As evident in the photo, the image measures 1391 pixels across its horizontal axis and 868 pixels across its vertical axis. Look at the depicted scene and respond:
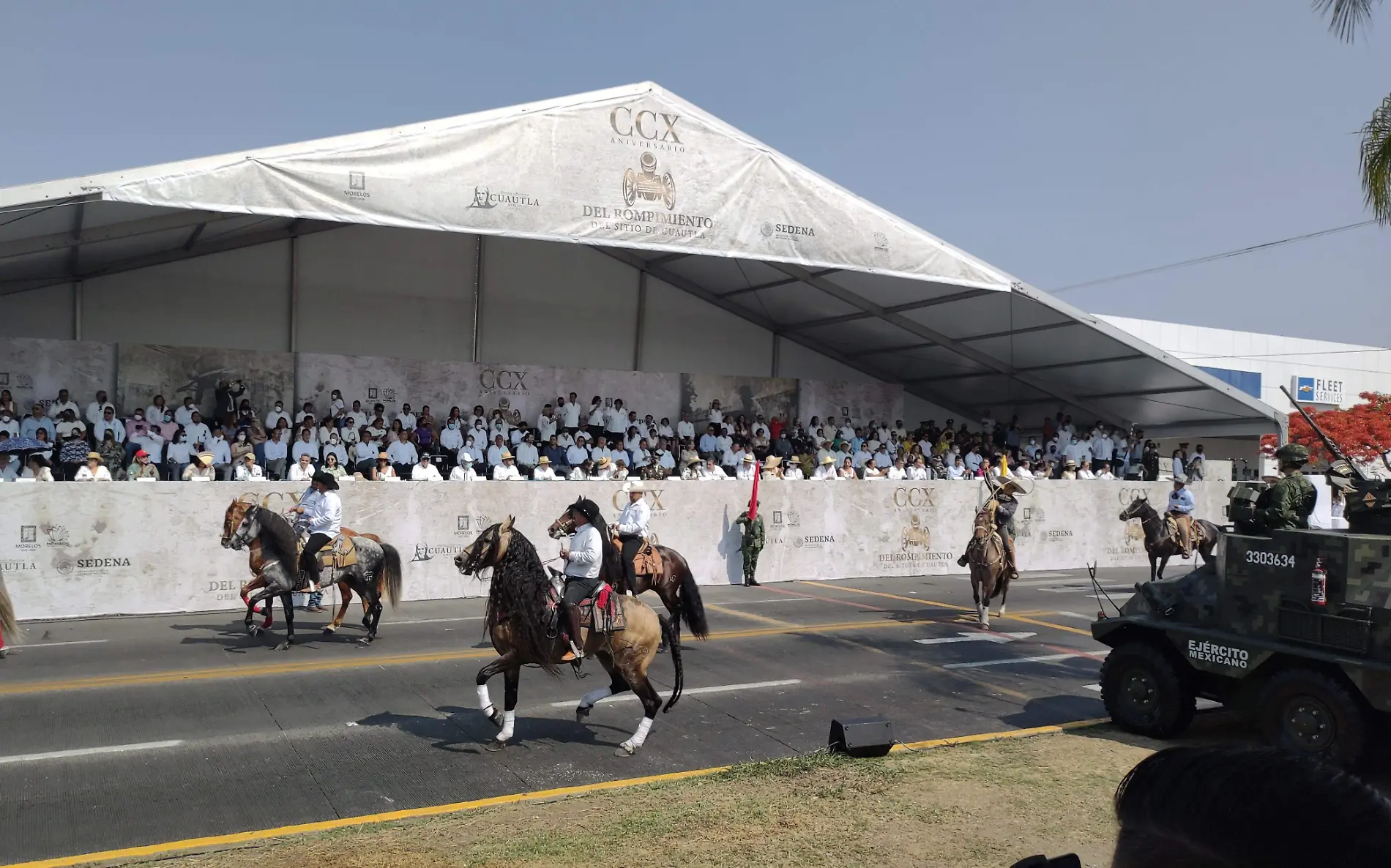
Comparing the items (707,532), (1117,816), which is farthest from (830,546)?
(1117,816)

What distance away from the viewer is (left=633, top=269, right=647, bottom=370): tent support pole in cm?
3173

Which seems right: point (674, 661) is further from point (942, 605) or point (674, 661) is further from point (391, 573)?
point (942, 605)

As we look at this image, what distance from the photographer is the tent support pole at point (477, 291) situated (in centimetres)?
2925

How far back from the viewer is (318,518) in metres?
13.9

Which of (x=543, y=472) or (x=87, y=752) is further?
(x=543, y=472)

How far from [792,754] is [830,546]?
14.0 meters

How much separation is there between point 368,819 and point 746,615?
1049 centimetres

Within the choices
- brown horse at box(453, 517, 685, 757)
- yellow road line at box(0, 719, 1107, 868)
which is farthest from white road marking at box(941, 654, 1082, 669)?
brown horse at box(453, 517, 685, 757)

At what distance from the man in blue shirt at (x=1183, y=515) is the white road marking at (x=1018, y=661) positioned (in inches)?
356

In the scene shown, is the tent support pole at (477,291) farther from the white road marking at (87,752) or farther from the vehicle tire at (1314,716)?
the vehicle tire at (1314,716)

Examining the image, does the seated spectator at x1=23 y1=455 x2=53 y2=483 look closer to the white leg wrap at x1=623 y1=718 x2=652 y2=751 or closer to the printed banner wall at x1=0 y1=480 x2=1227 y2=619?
the printed banner wall at x1=0 y1=480 x2=1227 y2=619

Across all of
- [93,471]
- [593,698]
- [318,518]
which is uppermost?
[93,471]

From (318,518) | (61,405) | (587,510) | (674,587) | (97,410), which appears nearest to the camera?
(587,510)

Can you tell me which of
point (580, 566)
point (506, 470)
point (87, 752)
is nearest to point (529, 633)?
point (580, 566)
